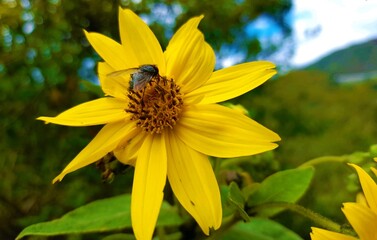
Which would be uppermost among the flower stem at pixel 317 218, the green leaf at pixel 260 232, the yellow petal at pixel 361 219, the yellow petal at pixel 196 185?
the yellow petal at pixel 361 219

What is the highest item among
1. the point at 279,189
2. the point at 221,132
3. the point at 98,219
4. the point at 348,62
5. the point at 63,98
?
the point at 221,132

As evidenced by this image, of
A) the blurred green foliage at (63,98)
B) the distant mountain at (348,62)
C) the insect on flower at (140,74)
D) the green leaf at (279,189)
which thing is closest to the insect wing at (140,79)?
the insect on flower at (140,74)

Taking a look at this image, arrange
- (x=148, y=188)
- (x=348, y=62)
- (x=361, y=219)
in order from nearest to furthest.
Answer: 1. (x=361, y=219)
2. (x=148, y=188)
3. (x=348, y=62)

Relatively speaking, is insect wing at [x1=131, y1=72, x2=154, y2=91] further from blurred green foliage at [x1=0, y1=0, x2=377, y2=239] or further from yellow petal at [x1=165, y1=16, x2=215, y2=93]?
blurred green foliage at [x1=0, y1=0, x2=377, y2=239]

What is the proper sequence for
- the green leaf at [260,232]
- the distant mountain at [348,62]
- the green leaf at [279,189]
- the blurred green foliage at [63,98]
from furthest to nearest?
the distant mountain at [348,62] → the blurred green foliage at [63,98] → the green leaf at [260,232] → the green leaf at [279,189]

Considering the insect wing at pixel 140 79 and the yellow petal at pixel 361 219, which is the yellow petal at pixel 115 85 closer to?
the insect wing at pixel 140 79

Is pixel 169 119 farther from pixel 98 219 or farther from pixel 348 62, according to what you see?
pixel 348 62

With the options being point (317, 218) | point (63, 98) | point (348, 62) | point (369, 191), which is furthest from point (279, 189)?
point (348, 62)
